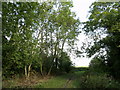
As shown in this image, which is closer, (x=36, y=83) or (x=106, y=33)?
(x=36, y=83)

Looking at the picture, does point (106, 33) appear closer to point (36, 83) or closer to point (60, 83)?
point (60, 83)

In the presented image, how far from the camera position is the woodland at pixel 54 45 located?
76.3 inches

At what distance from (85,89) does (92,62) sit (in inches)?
101

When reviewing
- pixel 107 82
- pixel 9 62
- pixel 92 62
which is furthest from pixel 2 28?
pixel 92 62

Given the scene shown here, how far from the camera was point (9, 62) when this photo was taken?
6.61ft

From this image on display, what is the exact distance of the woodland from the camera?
6.36 ft

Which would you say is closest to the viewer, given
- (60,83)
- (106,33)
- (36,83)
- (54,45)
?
(36,83)

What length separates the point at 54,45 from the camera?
5.33 metres

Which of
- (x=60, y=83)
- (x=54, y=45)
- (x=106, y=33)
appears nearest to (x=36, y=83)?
(x=60, y=83)

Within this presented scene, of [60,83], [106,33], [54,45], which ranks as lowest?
[60,83]

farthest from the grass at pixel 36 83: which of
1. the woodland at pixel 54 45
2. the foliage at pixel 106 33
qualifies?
the foliage at pixel 106 33

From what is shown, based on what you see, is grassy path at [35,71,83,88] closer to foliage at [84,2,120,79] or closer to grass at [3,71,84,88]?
grass at [3,71,84,88]

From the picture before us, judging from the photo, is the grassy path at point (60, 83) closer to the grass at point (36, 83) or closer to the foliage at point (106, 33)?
the grass at point (36, 83)

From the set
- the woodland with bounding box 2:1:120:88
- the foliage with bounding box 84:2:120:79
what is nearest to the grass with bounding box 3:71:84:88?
the woodland with bounding box 2:1:120:88
